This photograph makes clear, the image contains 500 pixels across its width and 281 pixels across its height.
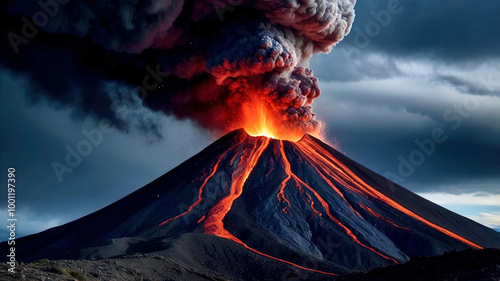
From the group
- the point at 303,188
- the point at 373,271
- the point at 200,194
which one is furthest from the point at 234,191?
the point at 373,271

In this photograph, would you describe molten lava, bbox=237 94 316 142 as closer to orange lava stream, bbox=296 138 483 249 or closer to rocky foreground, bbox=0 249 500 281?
orange lava stream, bbox=296 138 483 249

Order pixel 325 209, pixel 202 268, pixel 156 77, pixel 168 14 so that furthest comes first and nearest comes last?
pixel 156 77
pixel 168 14
pixel 325 209
pixel 202 268

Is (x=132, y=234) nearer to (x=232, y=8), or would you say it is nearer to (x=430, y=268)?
(x=232, y=8)

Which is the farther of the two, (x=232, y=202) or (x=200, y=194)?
(x=200, y=194)

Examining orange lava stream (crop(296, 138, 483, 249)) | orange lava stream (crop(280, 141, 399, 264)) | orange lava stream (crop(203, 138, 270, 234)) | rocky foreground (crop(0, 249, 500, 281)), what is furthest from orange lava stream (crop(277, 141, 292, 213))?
rocky foreground (crop(0, 249, 500, 281))

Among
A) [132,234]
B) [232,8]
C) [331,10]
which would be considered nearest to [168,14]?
[232,8]

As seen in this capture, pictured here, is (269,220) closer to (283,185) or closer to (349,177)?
(283,185)

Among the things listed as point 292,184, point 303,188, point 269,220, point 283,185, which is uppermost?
point 283,185
